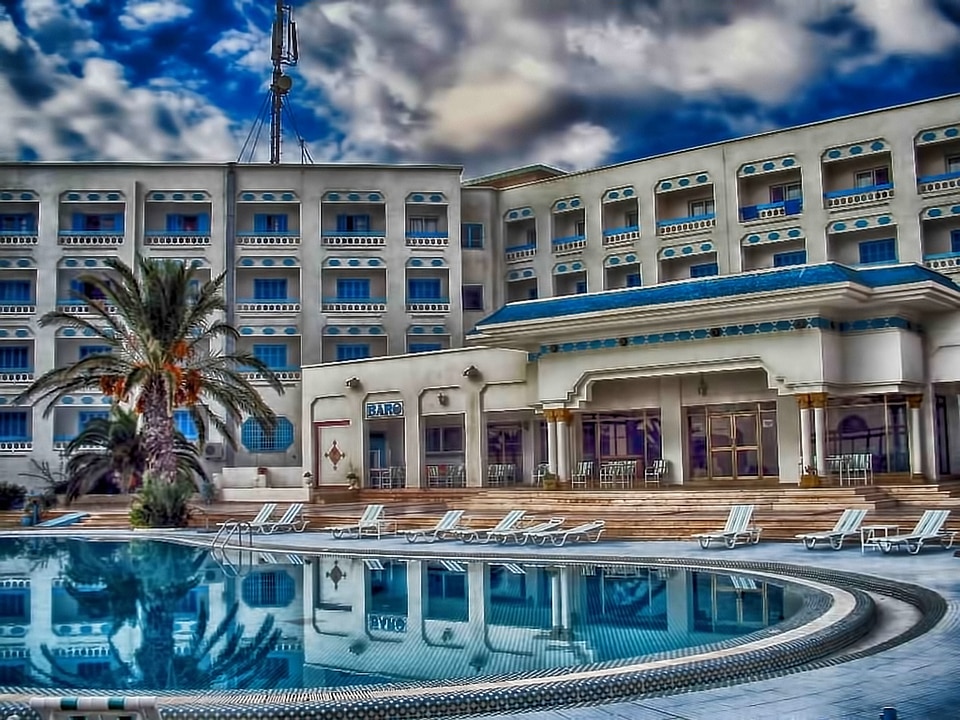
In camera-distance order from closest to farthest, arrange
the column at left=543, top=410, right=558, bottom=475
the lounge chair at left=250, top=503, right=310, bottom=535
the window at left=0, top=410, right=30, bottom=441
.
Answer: the lounge chair at left=250, top=503, right=310, bottom=535, the column at left=543, top=410, right=558, bottom=475, the window at left=0, top=410, right=30, bottom=441

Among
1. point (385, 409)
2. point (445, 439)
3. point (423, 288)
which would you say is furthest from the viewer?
point (423, 288)

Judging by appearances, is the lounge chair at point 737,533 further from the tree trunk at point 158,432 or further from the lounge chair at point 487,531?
the tree trunk at point 158,432

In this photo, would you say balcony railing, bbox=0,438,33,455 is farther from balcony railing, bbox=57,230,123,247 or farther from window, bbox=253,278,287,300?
window, bbox=253,278,287,300

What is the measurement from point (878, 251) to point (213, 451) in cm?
2505

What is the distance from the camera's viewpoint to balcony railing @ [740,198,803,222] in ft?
122

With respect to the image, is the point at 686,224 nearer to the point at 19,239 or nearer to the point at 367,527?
the point at 367,527

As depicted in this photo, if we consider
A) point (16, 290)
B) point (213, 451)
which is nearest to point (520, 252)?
point (213, 451)

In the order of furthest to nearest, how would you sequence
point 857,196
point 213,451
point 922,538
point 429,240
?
point 429,240 → point 213,451 → point 857,196 → point 922,538

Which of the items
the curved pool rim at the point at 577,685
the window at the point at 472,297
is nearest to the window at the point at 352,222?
the window at the point at 472,297

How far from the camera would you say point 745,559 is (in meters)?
17.0

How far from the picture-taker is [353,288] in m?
44.6

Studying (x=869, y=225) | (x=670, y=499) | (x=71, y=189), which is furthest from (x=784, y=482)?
(x=71, y=189)

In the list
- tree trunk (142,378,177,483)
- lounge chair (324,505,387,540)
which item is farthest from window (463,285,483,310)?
lounge chair (324,505,387,540)

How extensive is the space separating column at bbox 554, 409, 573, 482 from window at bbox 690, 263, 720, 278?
12.8m
